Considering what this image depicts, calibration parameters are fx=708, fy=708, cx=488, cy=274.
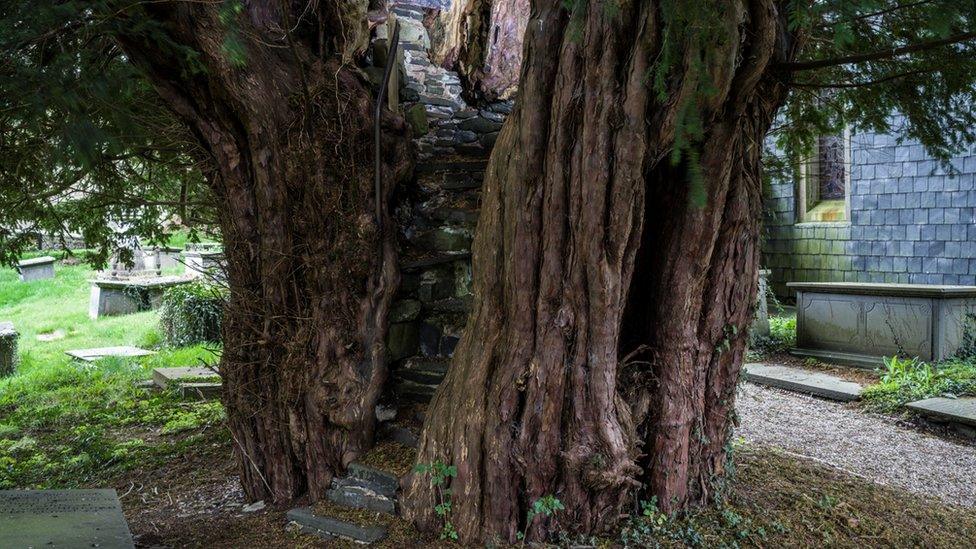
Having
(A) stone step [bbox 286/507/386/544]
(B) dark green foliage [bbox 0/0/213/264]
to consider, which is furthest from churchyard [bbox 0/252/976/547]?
(B) dark green foliage [bbox 0/0/213/264]

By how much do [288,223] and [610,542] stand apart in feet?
8.46

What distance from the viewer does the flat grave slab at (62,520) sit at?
3.18m

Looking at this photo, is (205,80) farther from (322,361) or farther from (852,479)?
(852,479)

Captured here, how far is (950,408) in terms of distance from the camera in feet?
20.5

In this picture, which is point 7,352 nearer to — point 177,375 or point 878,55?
point 177,375

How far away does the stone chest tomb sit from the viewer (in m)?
7.95

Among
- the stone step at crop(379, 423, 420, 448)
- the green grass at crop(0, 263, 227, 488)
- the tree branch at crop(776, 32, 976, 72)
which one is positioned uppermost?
the tree branch at crop(776, 32, 976, 72)

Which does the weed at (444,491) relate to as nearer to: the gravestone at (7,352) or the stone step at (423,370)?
the stone step at (423,370)

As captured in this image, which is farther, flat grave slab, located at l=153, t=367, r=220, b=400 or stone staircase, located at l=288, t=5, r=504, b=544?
flat grave slab, located at l=153, t=367, r=220, b=400

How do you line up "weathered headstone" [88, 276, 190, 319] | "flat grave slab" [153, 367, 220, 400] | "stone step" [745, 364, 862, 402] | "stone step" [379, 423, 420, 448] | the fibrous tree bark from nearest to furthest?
"stone step" [379, 423, 420, 448]
"stone step" [745, 364, 862, 402]
the fibrous tree bark
"flat grave slab" [153, 367, 220, 400]
"weathered headstone" [88, 276, 190, 319]

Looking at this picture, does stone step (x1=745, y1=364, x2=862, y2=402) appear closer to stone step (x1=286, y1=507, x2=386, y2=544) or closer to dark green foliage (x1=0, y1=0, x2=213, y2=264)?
stone step (x1=286, y1=507, x2=386, y2=544)

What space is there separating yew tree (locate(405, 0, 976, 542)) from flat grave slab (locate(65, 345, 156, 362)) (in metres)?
7.96

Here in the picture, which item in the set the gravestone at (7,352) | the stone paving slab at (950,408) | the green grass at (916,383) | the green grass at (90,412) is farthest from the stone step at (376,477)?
the gravestone at (7,352)

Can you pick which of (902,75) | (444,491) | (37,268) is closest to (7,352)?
(37,268)
